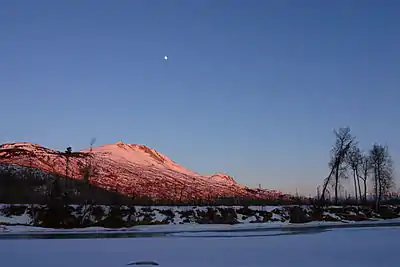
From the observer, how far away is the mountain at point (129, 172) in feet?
319

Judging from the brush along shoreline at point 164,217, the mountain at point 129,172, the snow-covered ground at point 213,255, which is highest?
the mountain at point 129,172

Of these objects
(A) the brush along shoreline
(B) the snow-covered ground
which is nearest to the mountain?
(A) the brush along shoreline

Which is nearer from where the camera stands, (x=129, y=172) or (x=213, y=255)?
(x=213, y=255)

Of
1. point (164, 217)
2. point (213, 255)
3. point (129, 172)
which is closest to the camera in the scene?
point (213, 255)

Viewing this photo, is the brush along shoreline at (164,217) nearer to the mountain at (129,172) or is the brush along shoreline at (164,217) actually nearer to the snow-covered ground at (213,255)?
the snow-covered ground at (213,255)

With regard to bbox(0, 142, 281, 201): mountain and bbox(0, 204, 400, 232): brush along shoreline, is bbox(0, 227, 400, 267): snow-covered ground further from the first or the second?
bbox(0, 142, 281, 201): mountain

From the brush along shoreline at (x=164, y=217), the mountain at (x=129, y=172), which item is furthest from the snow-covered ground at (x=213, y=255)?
the mountain at (x=129, y=172)

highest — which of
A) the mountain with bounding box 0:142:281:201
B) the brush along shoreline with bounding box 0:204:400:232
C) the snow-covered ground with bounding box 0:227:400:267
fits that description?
the mountain with bounding box 0:142:281:201

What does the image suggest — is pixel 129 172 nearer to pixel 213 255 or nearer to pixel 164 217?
pixel 164 217

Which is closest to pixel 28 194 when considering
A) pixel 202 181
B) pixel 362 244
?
pixel 362 244

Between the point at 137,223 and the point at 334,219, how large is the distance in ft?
69.0

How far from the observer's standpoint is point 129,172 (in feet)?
375

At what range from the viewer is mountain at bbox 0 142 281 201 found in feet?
319


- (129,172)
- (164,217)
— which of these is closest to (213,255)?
(164,217)
